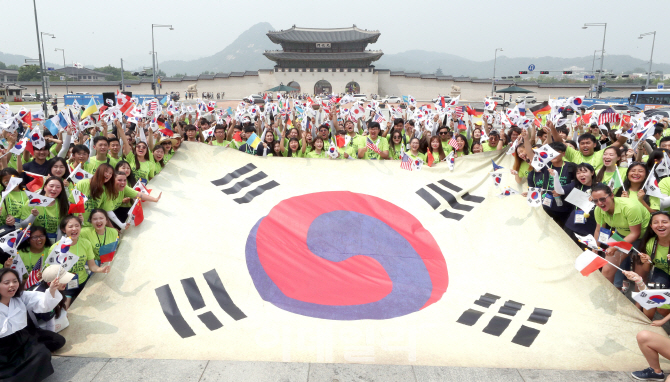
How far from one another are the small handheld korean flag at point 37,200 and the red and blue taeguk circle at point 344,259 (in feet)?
6.48

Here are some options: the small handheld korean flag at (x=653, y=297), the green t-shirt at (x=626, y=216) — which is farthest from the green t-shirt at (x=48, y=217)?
the green t-shirt at (x=626, y=216)

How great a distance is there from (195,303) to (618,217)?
4236 millimetres

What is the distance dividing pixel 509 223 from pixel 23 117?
725cm

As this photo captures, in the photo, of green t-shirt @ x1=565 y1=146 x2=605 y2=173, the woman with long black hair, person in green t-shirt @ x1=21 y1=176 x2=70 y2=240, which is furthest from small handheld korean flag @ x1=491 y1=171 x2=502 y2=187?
person in green t-shirt @ x1=21 y1=176 x2=70 y2=240

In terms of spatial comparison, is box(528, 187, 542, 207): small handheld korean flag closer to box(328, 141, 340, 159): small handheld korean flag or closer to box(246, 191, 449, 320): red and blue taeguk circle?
box(246, 191, 449, 320): red and blue taeguk circle

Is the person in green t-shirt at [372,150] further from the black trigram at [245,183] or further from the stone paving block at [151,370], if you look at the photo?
the stone paving block at [151,370]

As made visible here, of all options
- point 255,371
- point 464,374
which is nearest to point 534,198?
point 464,374

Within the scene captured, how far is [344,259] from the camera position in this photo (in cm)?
460

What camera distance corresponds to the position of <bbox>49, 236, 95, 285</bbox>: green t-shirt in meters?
3.99

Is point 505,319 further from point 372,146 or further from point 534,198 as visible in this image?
point 372,146

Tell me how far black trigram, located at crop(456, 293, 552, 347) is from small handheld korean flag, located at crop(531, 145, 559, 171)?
1.75m

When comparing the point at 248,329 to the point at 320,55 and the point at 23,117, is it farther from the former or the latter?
the point at 320,55

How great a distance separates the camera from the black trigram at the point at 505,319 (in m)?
3.70

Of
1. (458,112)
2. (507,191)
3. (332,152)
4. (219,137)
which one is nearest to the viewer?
(507,191)
